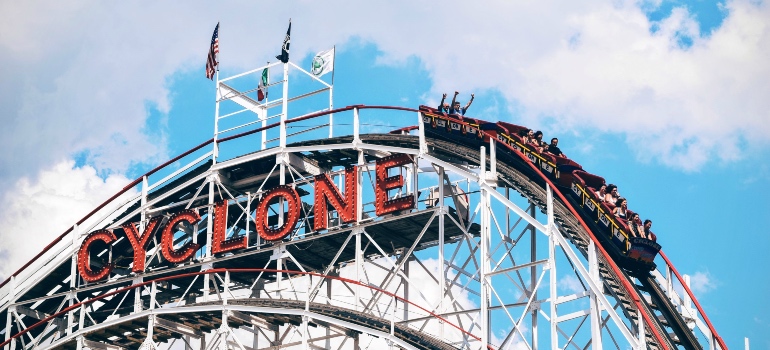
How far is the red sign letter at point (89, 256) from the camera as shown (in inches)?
2566

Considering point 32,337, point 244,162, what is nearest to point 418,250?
point 244,162

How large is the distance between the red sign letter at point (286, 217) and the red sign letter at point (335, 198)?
90 centimetres

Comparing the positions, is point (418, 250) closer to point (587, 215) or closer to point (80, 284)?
point (587, 215)

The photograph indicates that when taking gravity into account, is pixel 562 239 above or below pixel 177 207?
below

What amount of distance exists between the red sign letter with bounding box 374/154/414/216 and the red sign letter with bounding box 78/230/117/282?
14363 millimetres

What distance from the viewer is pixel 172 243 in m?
63.6

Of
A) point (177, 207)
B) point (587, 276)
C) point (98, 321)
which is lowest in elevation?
point (587, 276)

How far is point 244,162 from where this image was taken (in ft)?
205

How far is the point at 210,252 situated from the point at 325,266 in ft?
15.9

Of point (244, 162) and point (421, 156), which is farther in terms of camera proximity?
point (244, 162)

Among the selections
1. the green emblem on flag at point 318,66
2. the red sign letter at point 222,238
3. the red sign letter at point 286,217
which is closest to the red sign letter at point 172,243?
the red sign letter at point 222,238

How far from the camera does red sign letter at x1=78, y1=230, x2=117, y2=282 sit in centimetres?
6519

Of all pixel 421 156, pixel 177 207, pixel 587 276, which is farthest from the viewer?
pixel 177 207

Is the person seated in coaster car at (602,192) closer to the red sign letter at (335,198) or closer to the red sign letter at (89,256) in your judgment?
the red sign letter at (335,198)
